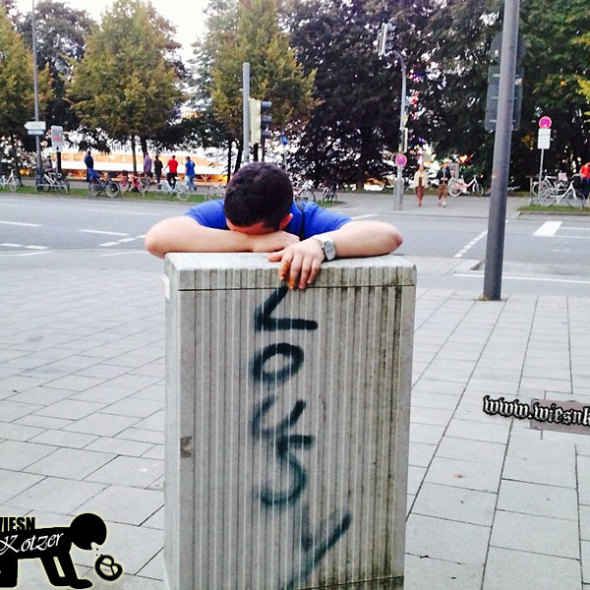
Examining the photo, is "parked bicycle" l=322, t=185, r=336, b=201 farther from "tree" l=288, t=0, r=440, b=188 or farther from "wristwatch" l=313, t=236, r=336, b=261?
"wristwatch" l=313, t=236, r=336, b=261

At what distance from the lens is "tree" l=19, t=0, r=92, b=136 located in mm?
48031

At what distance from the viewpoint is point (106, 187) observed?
104 feet

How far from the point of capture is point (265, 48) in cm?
3778

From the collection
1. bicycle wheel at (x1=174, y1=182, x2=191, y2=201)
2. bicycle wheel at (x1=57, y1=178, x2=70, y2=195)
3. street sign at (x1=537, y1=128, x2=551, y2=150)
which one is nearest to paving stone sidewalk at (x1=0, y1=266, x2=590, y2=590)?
street sign at (x1=537, y1=128, x2=551, y2=150)

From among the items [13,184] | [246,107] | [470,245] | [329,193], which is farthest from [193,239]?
[13,184]

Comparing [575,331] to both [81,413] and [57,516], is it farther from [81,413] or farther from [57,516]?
[57,516]

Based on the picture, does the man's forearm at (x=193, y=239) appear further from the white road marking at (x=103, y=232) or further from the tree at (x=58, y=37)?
the tree at (x=58, y=37)

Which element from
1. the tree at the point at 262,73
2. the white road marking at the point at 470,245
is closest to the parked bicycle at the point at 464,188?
the tree at the point at 262,73

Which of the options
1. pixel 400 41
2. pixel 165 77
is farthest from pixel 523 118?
pixel 165 77

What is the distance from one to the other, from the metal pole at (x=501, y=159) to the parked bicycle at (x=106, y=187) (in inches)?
952

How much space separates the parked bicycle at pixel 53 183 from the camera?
1330 inches

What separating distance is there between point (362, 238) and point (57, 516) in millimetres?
1957

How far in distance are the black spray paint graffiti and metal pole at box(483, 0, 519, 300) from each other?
7.51 meters

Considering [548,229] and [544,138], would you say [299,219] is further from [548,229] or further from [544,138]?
[544,138]
